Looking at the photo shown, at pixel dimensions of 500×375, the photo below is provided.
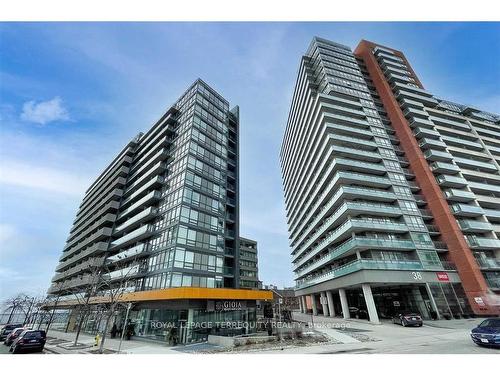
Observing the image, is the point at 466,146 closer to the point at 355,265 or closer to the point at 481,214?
the point at 481,214

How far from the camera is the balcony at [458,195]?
41.6 m

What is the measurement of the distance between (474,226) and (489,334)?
115 feet

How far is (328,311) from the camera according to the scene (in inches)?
1881

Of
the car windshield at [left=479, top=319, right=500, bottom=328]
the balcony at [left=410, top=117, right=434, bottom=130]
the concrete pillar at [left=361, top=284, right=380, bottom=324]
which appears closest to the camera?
the car windshield at [left=479, top=319, right=500, bottom=328]

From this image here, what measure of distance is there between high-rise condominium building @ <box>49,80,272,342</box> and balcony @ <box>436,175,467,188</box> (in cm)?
3560

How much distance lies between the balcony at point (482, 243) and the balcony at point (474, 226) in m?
1.28

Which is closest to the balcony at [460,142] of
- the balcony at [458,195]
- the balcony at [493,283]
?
the balcony at [458,195]

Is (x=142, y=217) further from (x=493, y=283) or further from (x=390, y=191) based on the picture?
(x=493, y=283)

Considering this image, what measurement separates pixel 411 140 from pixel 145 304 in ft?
167

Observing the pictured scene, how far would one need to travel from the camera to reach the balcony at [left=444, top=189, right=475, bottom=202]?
4156cm

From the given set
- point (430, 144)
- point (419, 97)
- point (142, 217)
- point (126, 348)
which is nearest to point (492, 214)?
point (430, 144)

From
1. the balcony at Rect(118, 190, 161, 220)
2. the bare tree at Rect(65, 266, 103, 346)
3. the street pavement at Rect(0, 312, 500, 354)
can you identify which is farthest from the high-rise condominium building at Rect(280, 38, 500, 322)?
the bare tree at Rect(65, 266, 103, 346)

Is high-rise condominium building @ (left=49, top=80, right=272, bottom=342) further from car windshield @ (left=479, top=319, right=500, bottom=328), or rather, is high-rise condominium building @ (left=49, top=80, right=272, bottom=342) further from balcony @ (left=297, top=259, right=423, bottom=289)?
car windshield @ (left=479, top=319, right=500, bottom=328)

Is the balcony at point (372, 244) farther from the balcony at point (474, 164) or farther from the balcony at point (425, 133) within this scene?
the balcony at point (474, 164)
